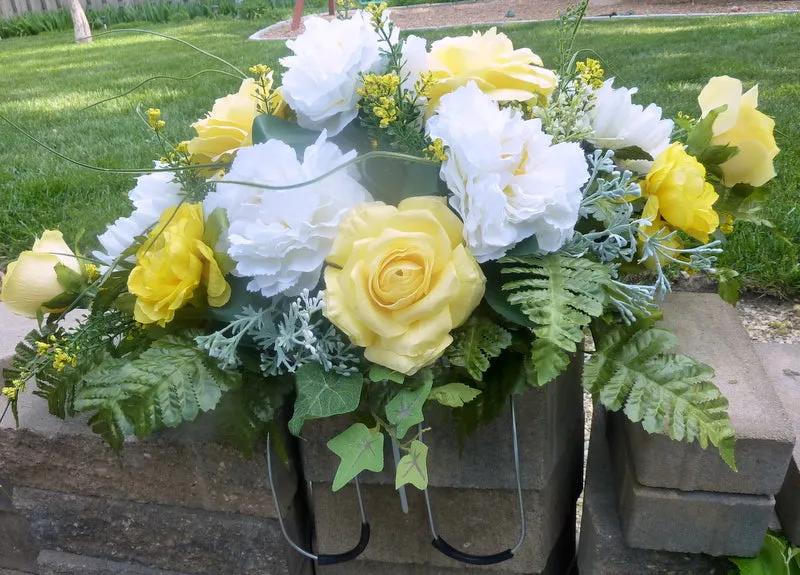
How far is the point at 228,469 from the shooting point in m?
1.17

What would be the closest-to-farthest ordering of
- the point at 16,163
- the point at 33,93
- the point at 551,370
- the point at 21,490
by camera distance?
1. the point at 551,370
2. the point at 21,490
3. the point at 16,163
4. the point at 33,93

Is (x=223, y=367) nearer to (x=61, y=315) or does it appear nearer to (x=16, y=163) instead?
(x=61, y=315)

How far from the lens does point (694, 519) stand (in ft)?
3.46

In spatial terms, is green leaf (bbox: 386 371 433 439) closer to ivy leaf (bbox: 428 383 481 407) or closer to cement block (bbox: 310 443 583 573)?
ivy leaf (bbox: 428 383 481 407)

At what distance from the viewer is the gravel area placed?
850cm

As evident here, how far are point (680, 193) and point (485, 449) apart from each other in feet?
1.53

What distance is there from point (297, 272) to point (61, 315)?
1.59 ft

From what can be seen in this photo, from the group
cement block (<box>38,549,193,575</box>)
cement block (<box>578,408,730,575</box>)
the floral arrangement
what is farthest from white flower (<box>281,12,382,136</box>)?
cement block (<box>38,549,193,575</box>)

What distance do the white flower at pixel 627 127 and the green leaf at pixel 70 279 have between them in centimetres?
82

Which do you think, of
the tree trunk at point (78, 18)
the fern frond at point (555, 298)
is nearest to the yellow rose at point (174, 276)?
the fern frond at point (555, 298)

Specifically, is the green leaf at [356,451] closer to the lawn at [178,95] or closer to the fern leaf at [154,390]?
the fern leaf at [154,390]

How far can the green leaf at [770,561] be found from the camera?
1.08 m

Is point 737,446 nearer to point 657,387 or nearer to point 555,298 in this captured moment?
point 657,387

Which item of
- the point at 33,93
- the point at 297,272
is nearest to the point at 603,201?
the point at 297,272
